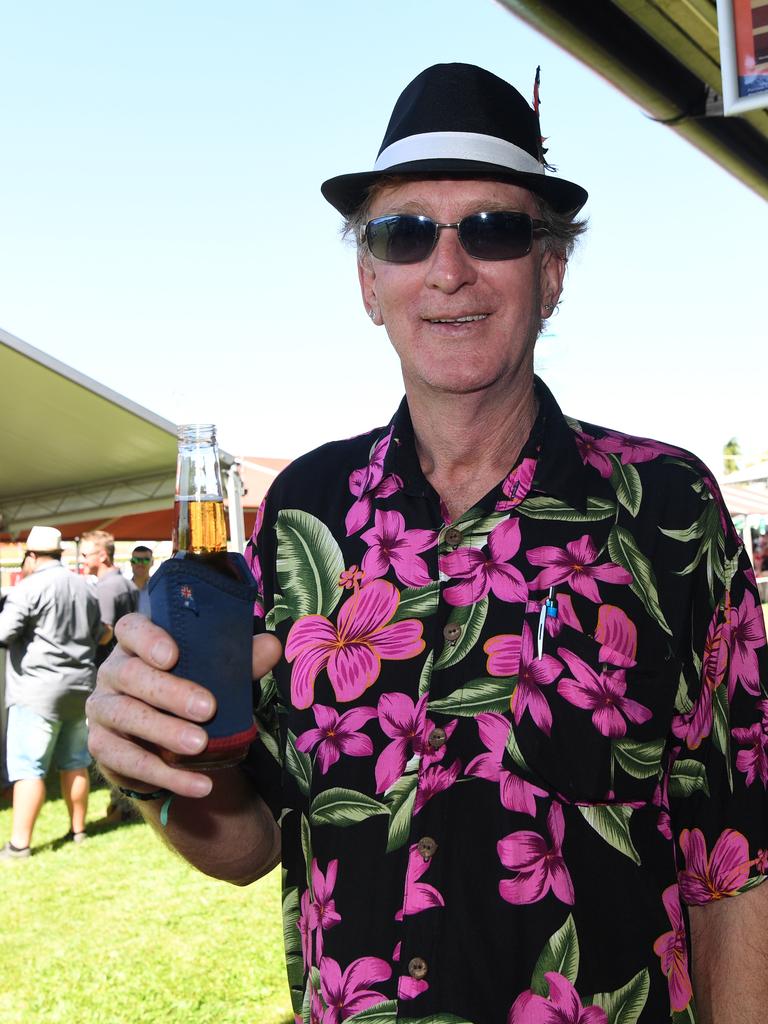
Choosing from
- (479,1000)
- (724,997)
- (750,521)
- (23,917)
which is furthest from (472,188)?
(750,521)

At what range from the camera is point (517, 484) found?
1.68m

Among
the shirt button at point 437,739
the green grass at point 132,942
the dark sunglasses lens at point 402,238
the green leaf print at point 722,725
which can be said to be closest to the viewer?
the shirt button at point 437,739

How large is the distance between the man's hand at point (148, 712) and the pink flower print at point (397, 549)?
49cm

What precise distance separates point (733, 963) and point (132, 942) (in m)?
4.20

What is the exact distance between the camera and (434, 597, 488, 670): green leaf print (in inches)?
60.9

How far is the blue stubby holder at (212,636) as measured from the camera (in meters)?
1.09

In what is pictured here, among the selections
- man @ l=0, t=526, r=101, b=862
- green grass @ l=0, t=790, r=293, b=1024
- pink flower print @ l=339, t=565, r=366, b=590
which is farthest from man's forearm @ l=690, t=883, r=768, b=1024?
man @ l=0, t=526, r=101, b=862

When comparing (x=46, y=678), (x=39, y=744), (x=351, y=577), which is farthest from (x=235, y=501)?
(x=351, y=577)

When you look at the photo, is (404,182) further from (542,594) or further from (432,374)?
(542,594)

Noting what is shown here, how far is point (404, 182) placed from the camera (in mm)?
1868

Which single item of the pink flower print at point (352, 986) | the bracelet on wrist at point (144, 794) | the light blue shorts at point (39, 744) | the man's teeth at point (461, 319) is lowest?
the light blue shorts at point (39, 744)

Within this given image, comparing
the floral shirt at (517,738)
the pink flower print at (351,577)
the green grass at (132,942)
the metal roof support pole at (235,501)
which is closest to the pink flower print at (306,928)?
the floral shirt at (517,738)

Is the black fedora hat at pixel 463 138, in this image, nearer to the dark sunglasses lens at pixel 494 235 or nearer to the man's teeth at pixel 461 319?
the dark sunglasses lens at pixel 494 235

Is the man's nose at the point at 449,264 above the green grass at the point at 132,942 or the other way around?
above
